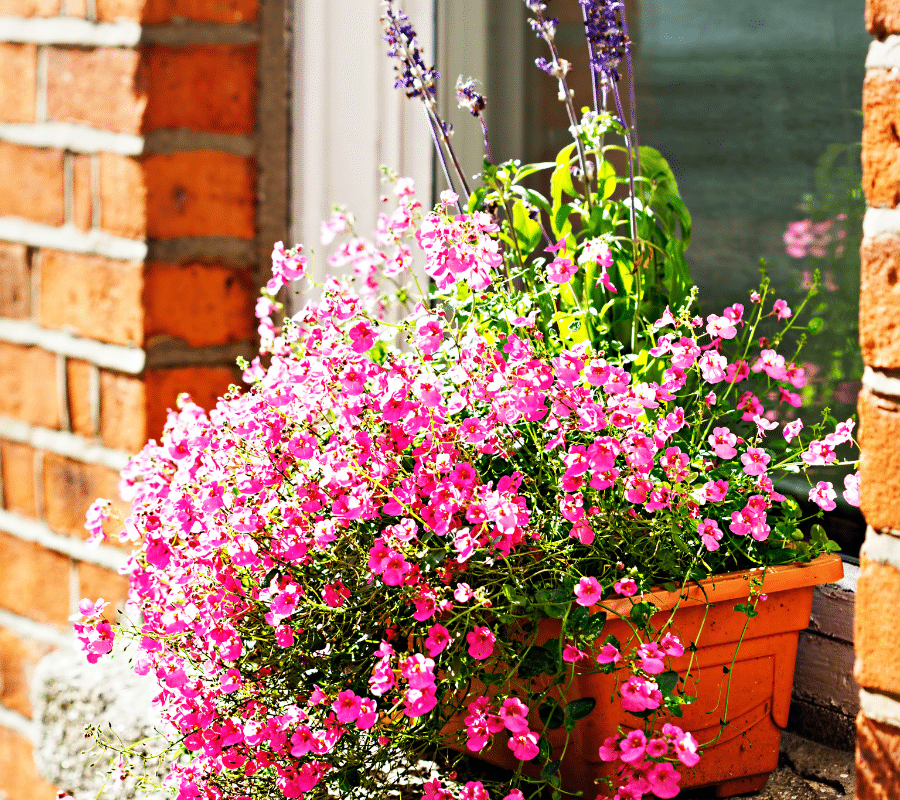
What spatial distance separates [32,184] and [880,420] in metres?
1.29

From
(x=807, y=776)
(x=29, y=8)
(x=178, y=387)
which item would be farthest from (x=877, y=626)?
(x=29, y=8)

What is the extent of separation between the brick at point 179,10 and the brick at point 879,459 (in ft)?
3.49

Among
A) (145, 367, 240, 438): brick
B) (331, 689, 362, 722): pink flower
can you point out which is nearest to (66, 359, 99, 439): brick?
(145, 367, 240, 438): brick

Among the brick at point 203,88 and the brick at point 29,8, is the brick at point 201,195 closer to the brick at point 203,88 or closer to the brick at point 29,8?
the brick at point 203,88

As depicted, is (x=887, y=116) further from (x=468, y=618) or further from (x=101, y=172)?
(x=101, y=172)

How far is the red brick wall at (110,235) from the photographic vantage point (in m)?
1.39

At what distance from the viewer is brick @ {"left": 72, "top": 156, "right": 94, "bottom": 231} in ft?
4.75

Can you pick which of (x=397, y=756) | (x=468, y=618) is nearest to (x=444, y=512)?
(x=468, y=618)

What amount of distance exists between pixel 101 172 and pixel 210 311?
0.24 m

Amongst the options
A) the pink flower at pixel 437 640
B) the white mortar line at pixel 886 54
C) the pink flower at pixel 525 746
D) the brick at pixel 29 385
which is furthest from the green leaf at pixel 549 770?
the brick at pixel 29 385

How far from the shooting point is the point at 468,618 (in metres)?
0.83

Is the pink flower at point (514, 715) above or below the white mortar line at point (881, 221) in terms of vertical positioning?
below

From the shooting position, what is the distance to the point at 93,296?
146cm

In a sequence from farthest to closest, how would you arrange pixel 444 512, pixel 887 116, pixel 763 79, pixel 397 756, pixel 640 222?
pixel 763 79 → pixel 640 222 → pixel 397 756 → pixel 444 512 → pixel 887 116
